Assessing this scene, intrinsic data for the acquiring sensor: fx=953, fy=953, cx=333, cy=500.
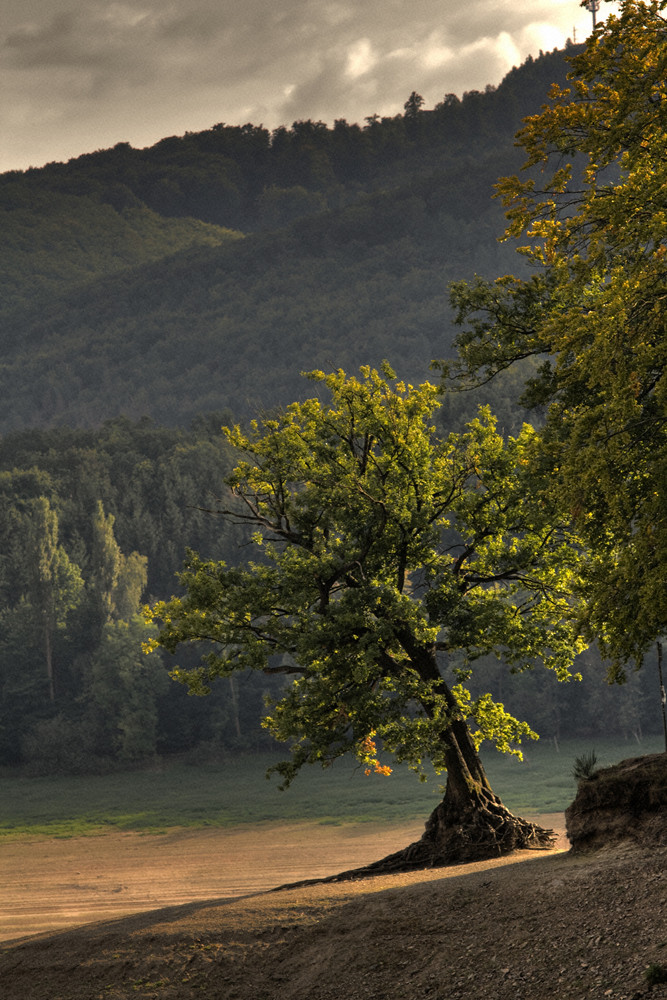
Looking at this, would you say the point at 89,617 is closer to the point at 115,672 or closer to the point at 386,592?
the point at 115,672

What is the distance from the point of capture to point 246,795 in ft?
170

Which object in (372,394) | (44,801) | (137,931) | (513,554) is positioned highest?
(372,394)

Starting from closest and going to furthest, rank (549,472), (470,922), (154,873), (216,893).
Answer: (470,922) < (549,472) < (216,893) < (154,873)

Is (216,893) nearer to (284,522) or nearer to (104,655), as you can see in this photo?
(284,522)

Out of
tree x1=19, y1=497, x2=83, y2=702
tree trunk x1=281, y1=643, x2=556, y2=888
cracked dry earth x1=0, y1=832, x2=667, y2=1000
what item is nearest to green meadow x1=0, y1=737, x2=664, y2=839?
tree x1=19, y1=497, x2=83, y2=702

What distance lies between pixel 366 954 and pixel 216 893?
19233 millimetres

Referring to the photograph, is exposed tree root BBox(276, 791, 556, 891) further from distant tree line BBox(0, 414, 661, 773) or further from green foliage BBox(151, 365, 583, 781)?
distant tree line BBox(0, 414, 661, 773)

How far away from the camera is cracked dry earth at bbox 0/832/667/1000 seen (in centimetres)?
930

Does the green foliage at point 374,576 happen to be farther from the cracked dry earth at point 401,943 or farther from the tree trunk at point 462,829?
the cracked dry earth at point 401,943

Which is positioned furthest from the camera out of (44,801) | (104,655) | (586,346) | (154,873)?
(104,655)

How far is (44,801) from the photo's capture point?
52.5 meters

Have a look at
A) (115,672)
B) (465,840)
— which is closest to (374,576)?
(465,840)

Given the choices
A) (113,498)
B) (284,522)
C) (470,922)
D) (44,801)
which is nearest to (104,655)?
(44,801)

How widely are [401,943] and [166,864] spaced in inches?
1074
